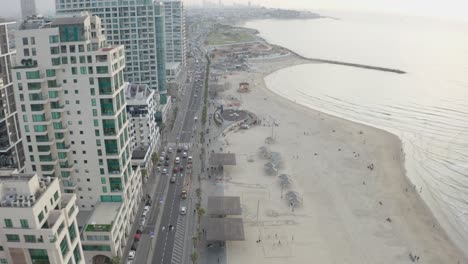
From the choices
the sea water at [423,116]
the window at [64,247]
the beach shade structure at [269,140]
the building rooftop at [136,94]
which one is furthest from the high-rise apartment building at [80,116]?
the sea water at [423,116]

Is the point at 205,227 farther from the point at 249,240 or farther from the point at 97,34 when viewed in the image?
the point at 97,34

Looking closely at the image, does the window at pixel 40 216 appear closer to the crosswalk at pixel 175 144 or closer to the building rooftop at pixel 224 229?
the building rooftop at pixel 224 229

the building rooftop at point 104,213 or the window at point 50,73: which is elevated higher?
the window at point 50,73

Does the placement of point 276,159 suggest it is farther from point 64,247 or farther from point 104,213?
point 64,247

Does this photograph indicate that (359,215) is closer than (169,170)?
Yes

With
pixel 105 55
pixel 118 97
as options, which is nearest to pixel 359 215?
pixel 118 97

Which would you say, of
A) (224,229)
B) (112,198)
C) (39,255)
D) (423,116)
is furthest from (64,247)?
(423,116)
